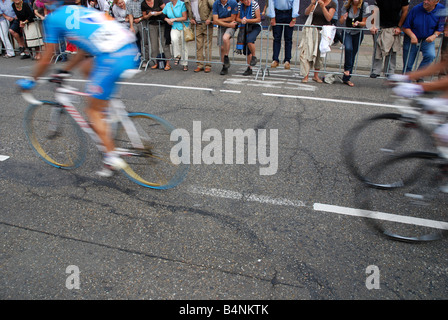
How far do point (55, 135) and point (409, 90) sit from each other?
375cm

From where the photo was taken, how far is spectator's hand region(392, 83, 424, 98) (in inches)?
111

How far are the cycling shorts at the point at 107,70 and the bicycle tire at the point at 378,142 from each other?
2.37 meters

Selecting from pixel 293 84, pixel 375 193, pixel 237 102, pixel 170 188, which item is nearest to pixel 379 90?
pixel 293 84

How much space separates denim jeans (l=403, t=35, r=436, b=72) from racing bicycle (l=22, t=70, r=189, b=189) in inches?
260

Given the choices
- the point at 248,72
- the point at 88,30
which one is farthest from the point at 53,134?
the point at 248,72

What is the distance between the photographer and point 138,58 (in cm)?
1010

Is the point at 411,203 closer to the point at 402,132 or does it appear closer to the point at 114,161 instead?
the point at 402,132

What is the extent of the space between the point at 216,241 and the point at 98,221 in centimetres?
119

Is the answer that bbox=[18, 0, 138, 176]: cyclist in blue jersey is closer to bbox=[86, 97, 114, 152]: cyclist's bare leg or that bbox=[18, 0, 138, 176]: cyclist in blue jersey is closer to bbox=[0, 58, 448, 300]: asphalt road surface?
bbox=[86, 97, 114, 152]: cyclist's bare leg

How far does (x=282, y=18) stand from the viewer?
9156 millimetres

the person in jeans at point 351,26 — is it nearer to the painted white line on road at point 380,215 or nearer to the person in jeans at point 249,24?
the person in jeans at point 249,24

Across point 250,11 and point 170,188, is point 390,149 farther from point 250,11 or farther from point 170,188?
point 250,11

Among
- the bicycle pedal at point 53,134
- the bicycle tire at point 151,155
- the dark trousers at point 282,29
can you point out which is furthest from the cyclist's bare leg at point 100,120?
the dark trousers at point 282,29

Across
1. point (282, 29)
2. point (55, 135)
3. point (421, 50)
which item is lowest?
point (55, 135)
